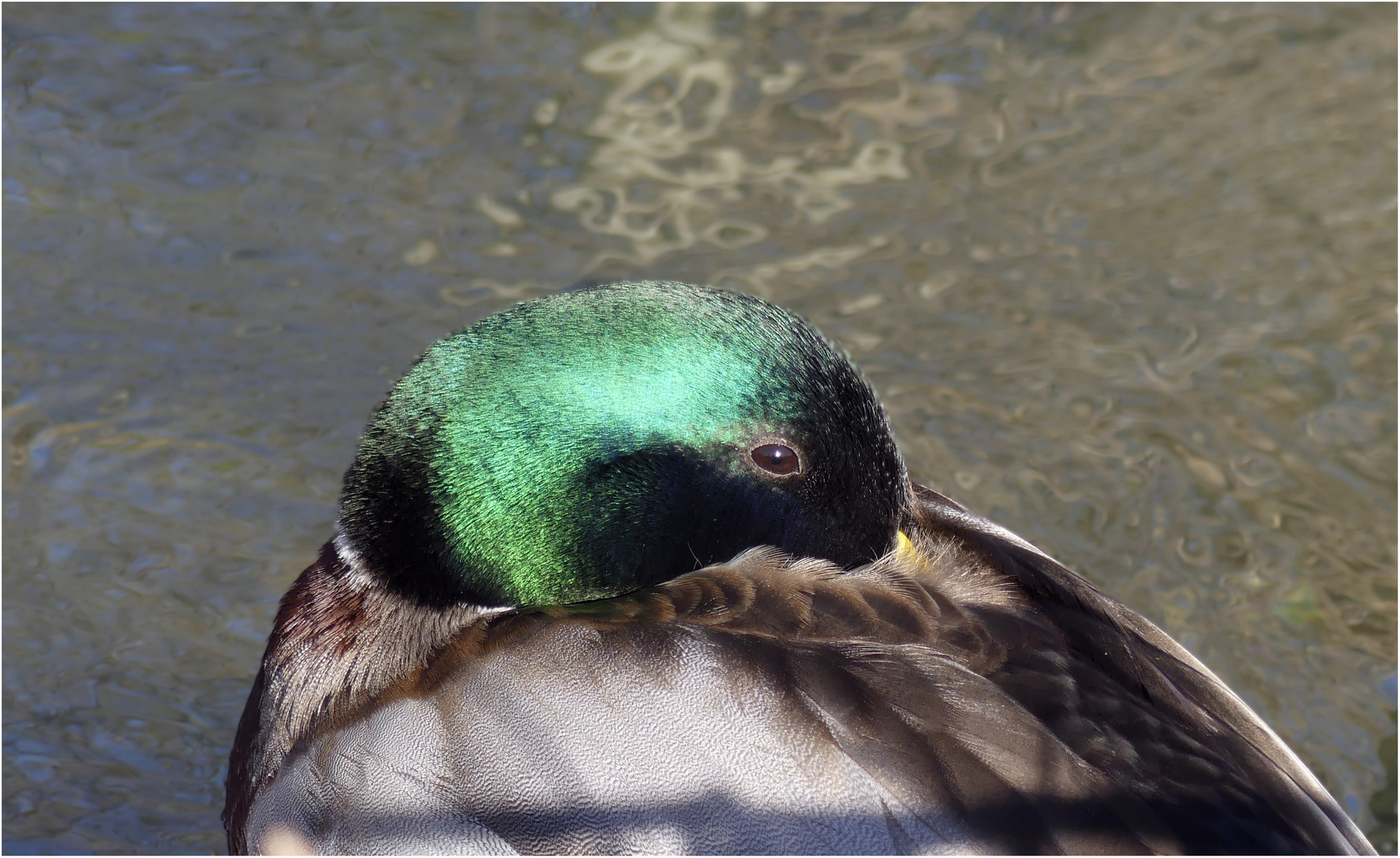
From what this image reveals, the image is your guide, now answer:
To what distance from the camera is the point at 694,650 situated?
238 cm

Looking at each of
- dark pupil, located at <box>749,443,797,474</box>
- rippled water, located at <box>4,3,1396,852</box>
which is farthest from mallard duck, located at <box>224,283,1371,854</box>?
rippled water, located at <box>4,3,1396,852</box>

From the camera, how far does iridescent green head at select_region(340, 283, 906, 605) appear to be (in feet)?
8.39

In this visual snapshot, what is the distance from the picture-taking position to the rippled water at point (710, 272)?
379cm

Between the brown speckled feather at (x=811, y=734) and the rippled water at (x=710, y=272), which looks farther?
the rippled water at (x=710, y=272)

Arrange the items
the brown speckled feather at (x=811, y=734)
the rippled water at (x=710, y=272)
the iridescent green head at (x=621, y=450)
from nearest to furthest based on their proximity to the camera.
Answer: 1. the brown speckled feather at (x=811, y=734)
2. the iridescent green head at (x=621, y=450)
3. the rippled water at (x=710, y=272)

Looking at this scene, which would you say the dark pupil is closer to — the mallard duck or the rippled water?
the mallard duck

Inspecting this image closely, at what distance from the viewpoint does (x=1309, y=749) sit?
3.50 m

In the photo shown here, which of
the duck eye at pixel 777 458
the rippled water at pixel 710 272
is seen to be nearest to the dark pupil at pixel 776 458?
the duck eye at pixel 777 458

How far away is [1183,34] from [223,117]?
3706mm

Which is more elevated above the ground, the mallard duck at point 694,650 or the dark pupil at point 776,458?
the dark pupil at point 776,458

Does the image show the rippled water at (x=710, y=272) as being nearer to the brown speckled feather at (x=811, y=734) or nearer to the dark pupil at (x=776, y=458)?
the brown speckled feather at (x=811, y=734)

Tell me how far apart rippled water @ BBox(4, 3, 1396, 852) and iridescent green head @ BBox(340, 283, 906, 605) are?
1214mm

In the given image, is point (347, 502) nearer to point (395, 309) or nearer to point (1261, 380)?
point (395, 309)

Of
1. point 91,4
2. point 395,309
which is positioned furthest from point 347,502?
point 91,4
